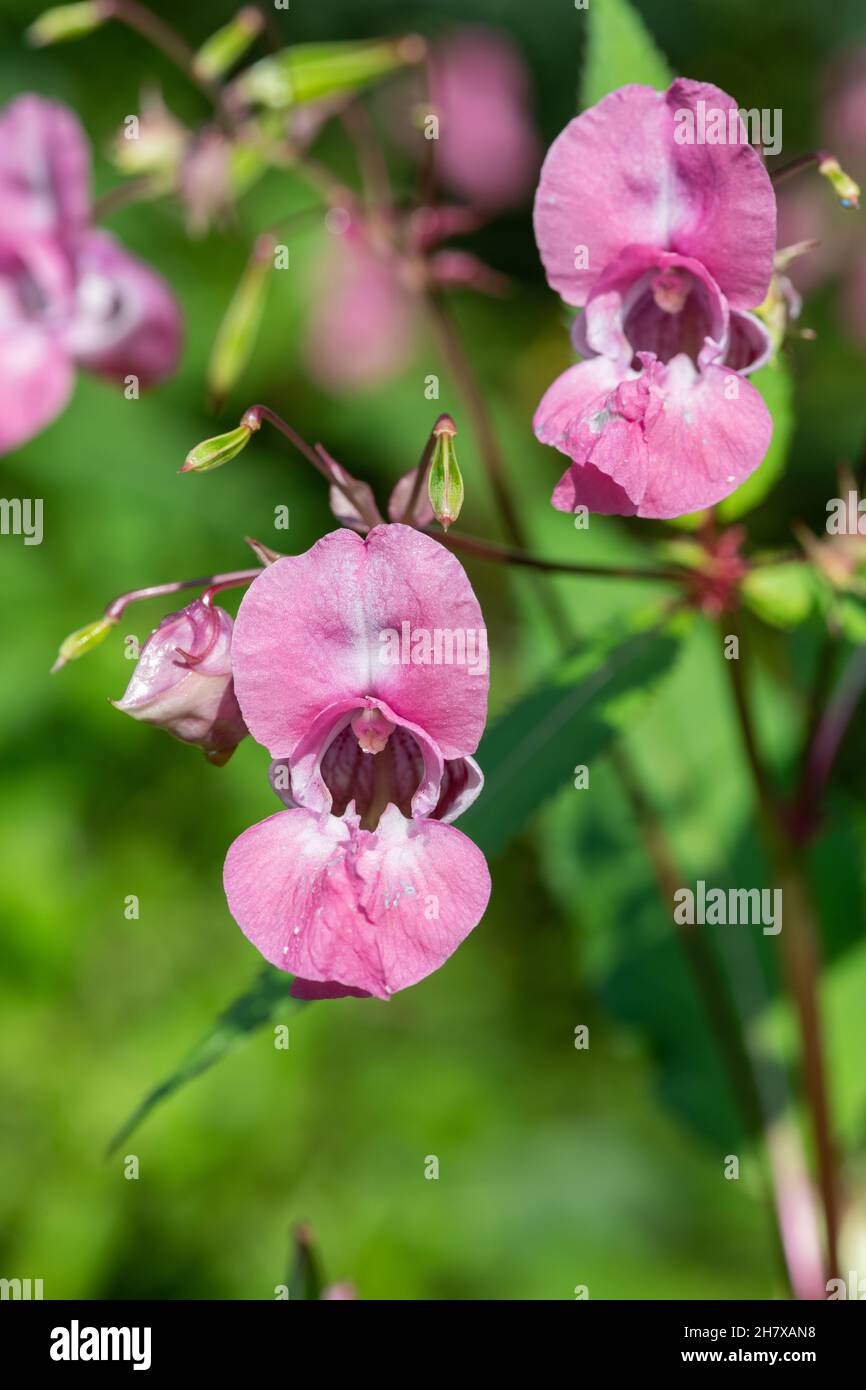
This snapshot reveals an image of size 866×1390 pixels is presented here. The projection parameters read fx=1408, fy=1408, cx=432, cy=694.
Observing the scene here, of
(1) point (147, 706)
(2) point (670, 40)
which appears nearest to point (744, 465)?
(1) point (147, 706)

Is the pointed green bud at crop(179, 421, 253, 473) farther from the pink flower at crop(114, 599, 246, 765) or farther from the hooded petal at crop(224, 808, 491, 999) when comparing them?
the hooded petal at crop(224, 808, 491, 999)

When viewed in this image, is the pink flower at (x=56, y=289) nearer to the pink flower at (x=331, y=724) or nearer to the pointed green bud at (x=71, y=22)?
the pointed green bud at (x=71, y=22)

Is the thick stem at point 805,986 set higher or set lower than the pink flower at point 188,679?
lower

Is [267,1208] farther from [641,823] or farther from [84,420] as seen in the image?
[84,420]

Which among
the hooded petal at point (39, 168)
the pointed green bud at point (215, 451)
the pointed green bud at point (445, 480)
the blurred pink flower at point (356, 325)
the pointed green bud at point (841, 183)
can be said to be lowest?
the pointed green bud at point (445, 480)

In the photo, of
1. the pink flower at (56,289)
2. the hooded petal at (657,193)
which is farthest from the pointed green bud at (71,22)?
the hooded petal at (657,193)

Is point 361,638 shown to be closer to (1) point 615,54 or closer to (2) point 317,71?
(1) point 615,54

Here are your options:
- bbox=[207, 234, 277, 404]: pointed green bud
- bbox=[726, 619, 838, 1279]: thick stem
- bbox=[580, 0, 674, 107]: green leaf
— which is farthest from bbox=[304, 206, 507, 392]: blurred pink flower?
bbox=[726, 619, 838, 1279]: thick stem
